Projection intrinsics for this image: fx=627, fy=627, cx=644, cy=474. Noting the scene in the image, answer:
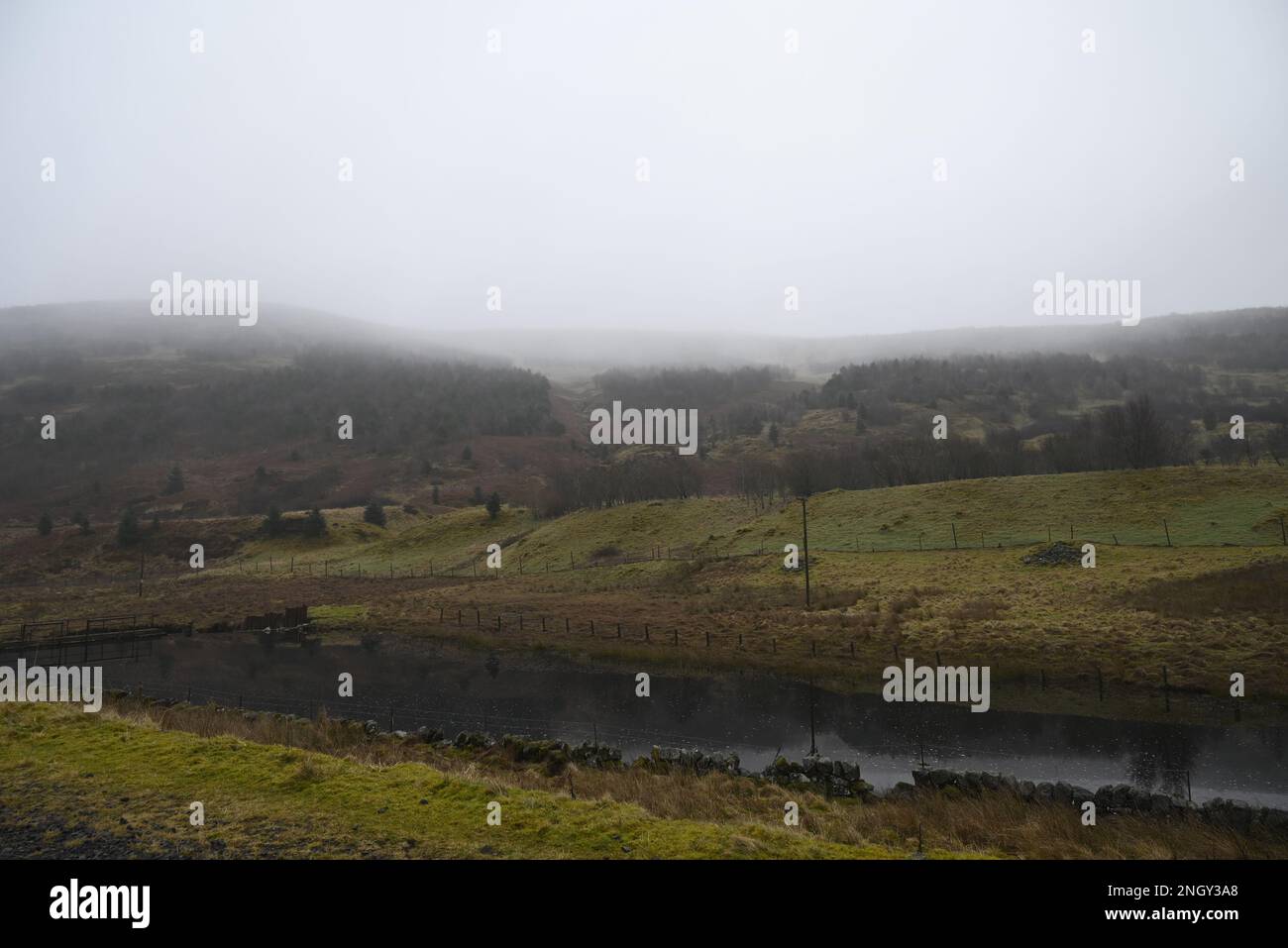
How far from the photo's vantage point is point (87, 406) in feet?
554

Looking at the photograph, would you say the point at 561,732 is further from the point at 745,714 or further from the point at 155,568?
the point at 155,568

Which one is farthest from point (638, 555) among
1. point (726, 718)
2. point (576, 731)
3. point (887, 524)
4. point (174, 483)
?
point (174, 483)

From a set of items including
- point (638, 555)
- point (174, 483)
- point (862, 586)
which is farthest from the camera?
point (174, 483)

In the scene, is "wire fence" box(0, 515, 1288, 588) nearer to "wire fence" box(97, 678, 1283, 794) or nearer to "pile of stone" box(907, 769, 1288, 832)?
"wire fence" box(97, 678, 1283, 794)

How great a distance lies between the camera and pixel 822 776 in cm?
1728

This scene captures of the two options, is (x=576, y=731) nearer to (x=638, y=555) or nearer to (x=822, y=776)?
(x=822, y=776)

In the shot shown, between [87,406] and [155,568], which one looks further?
[87,406]

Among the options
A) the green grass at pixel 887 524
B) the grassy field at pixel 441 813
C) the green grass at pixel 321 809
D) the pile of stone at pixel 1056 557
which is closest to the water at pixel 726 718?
the grassy field at pixel 441 813

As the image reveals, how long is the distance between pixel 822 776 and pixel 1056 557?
33.7 meters

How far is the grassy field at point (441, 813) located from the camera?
33.4 ft

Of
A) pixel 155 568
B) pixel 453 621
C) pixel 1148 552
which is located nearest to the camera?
pixel 1148 552

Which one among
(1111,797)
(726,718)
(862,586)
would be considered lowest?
(726,718)
